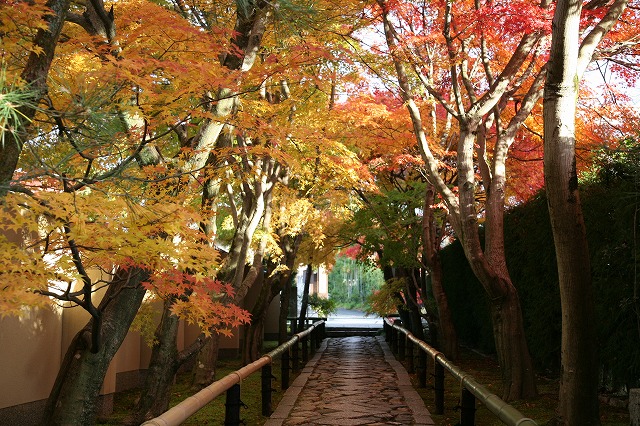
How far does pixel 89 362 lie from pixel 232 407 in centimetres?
171

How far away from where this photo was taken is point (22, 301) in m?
5.15

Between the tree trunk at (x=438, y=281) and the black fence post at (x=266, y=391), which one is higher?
the tree trunk at (x=438, y=281)

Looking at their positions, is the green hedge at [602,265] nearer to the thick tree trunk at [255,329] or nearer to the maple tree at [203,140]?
the maple tree at [203,140]

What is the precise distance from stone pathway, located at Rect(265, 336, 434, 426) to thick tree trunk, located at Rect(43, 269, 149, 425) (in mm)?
2332

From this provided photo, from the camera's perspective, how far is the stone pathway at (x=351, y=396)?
9484mm

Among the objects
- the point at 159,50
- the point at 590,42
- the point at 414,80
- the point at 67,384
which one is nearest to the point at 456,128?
the point at 414,80

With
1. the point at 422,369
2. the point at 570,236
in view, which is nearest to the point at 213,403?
the point at 422,369

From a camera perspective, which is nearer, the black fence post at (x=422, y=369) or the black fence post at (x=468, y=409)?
the black fence post at (x=468, y=409)

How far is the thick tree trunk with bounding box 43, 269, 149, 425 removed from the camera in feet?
24.6

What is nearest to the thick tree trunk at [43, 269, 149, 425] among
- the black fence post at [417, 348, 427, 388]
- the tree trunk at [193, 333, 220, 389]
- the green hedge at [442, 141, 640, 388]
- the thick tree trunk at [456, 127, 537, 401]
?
the thick tree trunk at [456, 127, 537, 401]

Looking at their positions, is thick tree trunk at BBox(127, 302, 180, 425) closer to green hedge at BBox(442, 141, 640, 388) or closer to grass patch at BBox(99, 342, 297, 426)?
grass patch at BBox(99, 342, 297, 426)

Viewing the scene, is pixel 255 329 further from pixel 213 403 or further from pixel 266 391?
pixel 266 391

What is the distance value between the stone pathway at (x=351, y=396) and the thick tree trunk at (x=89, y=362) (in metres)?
2.33

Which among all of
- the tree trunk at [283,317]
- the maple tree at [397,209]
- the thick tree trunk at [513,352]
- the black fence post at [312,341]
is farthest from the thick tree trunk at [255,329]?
the thick tree trunk at [513,352]
